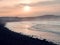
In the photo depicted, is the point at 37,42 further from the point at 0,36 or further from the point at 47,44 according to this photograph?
the point at 0,36

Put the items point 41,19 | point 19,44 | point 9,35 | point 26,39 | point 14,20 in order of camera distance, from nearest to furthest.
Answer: point 19,44 < point 26,39 < point 9,35 < point 41,19 < point 14,20

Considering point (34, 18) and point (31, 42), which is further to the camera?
point (34, 18)

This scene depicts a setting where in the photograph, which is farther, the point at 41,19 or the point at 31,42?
the point at 41,19

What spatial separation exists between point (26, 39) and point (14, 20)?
3594 centimetres

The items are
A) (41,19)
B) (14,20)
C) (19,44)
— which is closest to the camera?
(19,44)

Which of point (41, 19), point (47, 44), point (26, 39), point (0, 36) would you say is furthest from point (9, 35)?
point (41, 19)

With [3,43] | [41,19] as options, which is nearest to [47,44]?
[3,43]

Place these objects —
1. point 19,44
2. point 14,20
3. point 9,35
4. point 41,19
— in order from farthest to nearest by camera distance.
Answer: point 14,20 < point 41,19 < point 9,35 < point 19,44

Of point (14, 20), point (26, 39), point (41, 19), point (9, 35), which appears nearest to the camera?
point (26, 39)

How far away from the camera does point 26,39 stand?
21328mm

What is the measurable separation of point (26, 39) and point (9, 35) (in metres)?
2.22

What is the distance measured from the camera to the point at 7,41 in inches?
813

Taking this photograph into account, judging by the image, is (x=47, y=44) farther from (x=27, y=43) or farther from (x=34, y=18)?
(x=34, y=18)

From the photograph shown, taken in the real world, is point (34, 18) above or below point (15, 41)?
above
